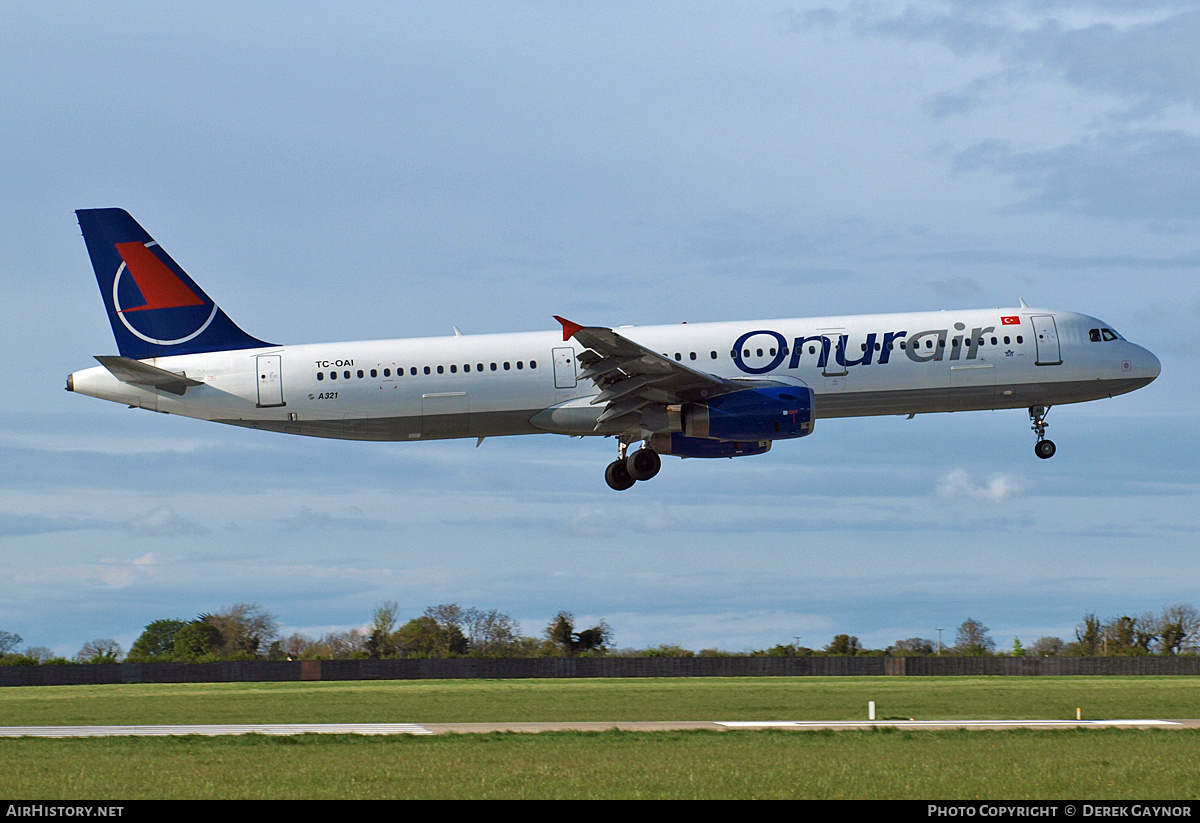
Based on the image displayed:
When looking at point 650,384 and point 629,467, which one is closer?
point 650,384

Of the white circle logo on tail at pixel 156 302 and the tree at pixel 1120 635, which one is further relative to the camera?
the tree at pixel 1120 635

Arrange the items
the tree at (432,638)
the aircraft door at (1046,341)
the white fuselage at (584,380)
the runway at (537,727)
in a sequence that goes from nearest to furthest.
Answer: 1. the runway at (537,727)
2. the white fuselage at (584,380)
3. the aircraft door at (1046,341)
4. the tree at (432,638)

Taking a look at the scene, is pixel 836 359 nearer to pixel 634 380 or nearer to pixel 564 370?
pixel 634 380


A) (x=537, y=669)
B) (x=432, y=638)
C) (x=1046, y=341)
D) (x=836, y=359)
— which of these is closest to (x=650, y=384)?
(x=836, y=359)

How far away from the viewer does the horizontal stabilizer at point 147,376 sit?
39.6 meters

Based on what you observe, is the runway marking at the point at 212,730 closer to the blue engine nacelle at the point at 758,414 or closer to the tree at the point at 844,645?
the blue engine nacelle at the point at 758,414

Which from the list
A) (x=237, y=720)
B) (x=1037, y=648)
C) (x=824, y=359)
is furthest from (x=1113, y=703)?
(x=1037, y=648)

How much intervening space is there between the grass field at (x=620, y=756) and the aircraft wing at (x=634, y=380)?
9.33m

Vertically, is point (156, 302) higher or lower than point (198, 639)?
higher

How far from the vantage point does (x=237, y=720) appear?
38.5 meters

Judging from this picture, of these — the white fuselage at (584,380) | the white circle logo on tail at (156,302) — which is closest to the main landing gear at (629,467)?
the white fuselage at (584,380)

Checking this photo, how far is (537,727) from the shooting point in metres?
33.1

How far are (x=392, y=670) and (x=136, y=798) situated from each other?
4780 cm

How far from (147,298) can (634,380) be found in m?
17.6
